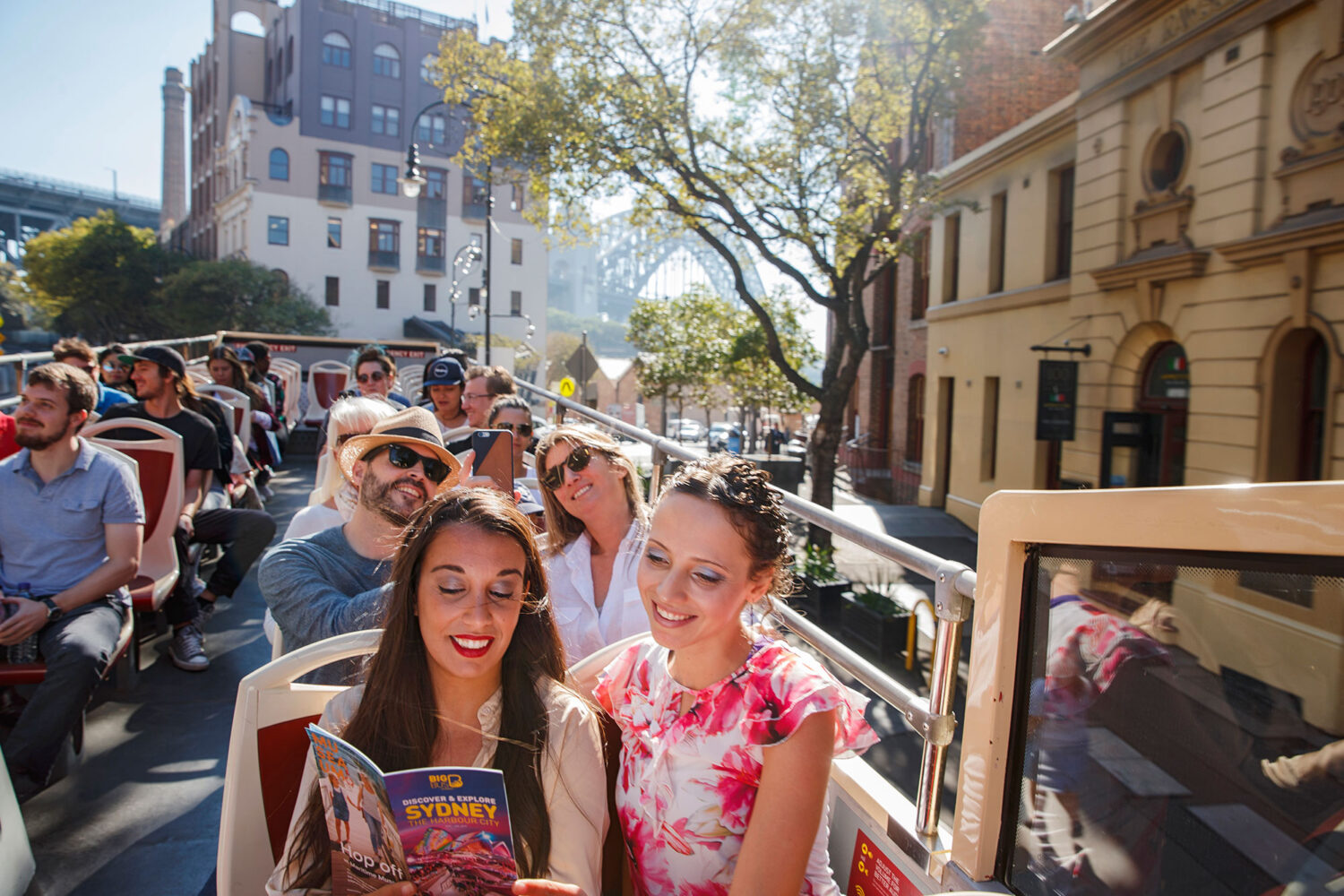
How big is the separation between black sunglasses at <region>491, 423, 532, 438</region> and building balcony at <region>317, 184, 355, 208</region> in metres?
54.5

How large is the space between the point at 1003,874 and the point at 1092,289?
50.1 ft

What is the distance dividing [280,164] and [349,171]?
3891mm

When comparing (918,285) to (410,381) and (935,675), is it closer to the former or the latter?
(410,381)

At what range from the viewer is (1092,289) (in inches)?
582

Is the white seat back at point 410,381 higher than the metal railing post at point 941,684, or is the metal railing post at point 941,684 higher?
the white seat back at point 410,381

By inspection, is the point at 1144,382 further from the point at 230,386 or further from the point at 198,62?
the point at 198,62

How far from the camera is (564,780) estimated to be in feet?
5.95

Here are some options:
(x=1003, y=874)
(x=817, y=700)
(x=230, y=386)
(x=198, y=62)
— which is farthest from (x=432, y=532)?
(x=198, y=62)

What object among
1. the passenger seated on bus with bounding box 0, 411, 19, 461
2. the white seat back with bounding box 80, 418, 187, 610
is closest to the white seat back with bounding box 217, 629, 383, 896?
the white seat back with bounding box 80, 418, 187, 610

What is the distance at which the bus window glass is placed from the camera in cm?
94

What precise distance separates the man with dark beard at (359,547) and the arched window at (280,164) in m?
56.6

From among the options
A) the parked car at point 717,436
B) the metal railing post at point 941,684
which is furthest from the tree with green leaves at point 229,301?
the metal railing post at point 941,684

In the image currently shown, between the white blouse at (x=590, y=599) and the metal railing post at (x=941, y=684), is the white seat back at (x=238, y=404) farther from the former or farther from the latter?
the metal railing post at (x=941, y=684)

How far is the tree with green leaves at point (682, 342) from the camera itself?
39.3m
